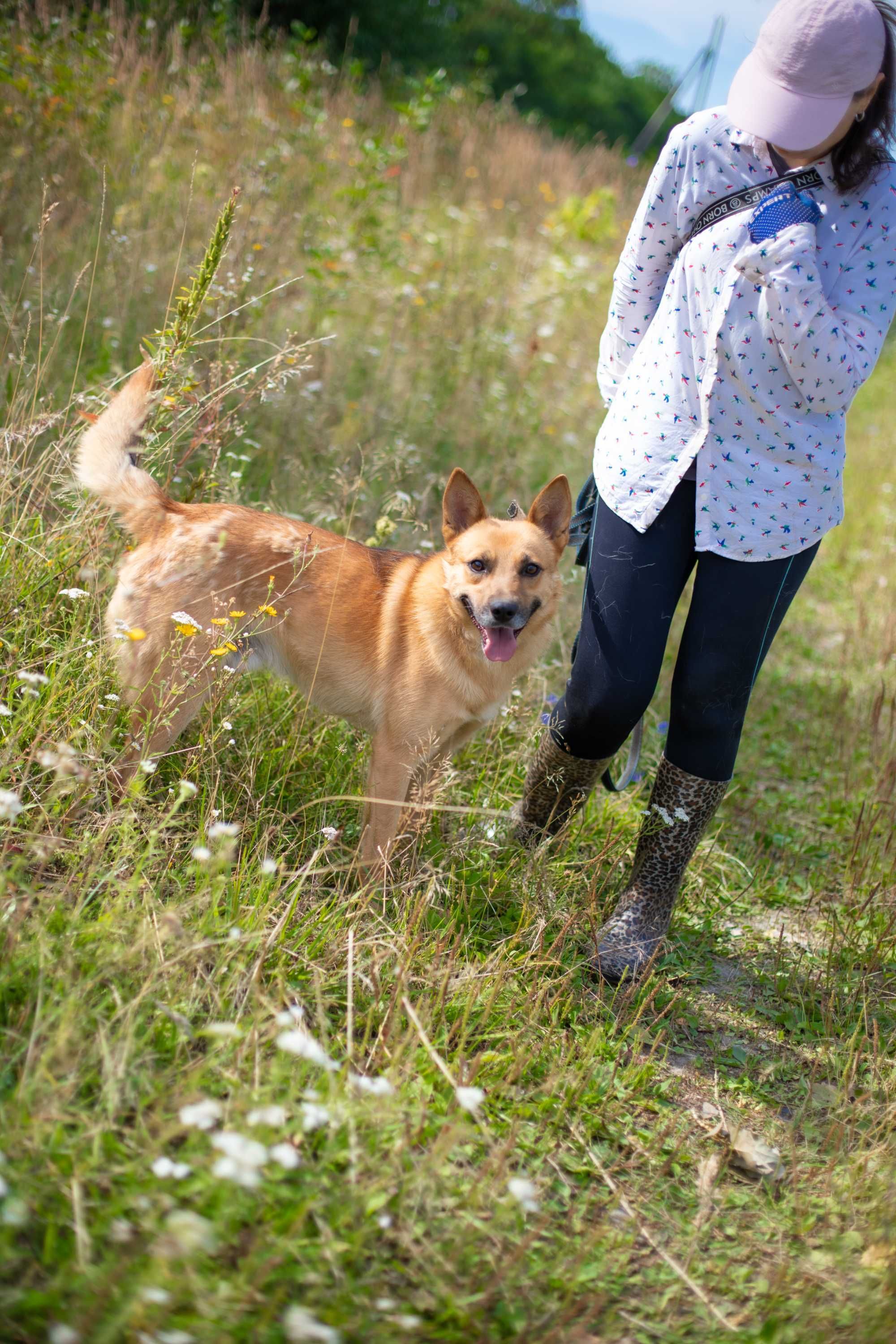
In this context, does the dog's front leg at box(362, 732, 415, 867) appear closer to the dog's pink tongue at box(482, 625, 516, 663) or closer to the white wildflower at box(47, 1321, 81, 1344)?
the dog's pink tongue at box(482, 625, 516, 663)

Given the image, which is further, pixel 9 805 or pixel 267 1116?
pixel 9 805

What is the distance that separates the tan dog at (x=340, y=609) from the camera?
256 cm

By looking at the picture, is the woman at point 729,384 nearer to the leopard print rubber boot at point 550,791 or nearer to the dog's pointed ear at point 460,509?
the leopard print rubber boot at point 550,791

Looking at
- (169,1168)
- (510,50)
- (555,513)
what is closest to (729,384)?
(555,513)

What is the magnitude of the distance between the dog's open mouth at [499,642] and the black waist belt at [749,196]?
3.68 ft

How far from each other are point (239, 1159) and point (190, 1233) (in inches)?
4.3

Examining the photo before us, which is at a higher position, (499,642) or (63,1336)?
(499,642)

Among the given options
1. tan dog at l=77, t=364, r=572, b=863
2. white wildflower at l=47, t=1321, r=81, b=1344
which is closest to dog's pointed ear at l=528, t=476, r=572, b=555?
tan dog at l=77, t=364, r=572, b=863

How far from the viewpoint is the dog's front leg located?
2.70 metres

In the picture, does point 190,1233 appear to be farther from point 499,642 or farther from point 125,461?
point 125,461

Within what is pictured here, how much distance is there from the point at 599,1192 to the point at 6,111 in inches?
190

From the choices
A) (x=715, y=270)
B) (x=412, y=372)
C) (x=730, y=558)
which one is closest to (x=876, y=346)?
(x=715, y=270)

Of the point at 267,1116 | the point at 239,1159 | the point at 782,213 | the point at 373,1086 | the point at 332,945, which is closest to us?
the point at 239,1159

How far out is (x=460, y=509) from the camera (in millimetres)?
2902
